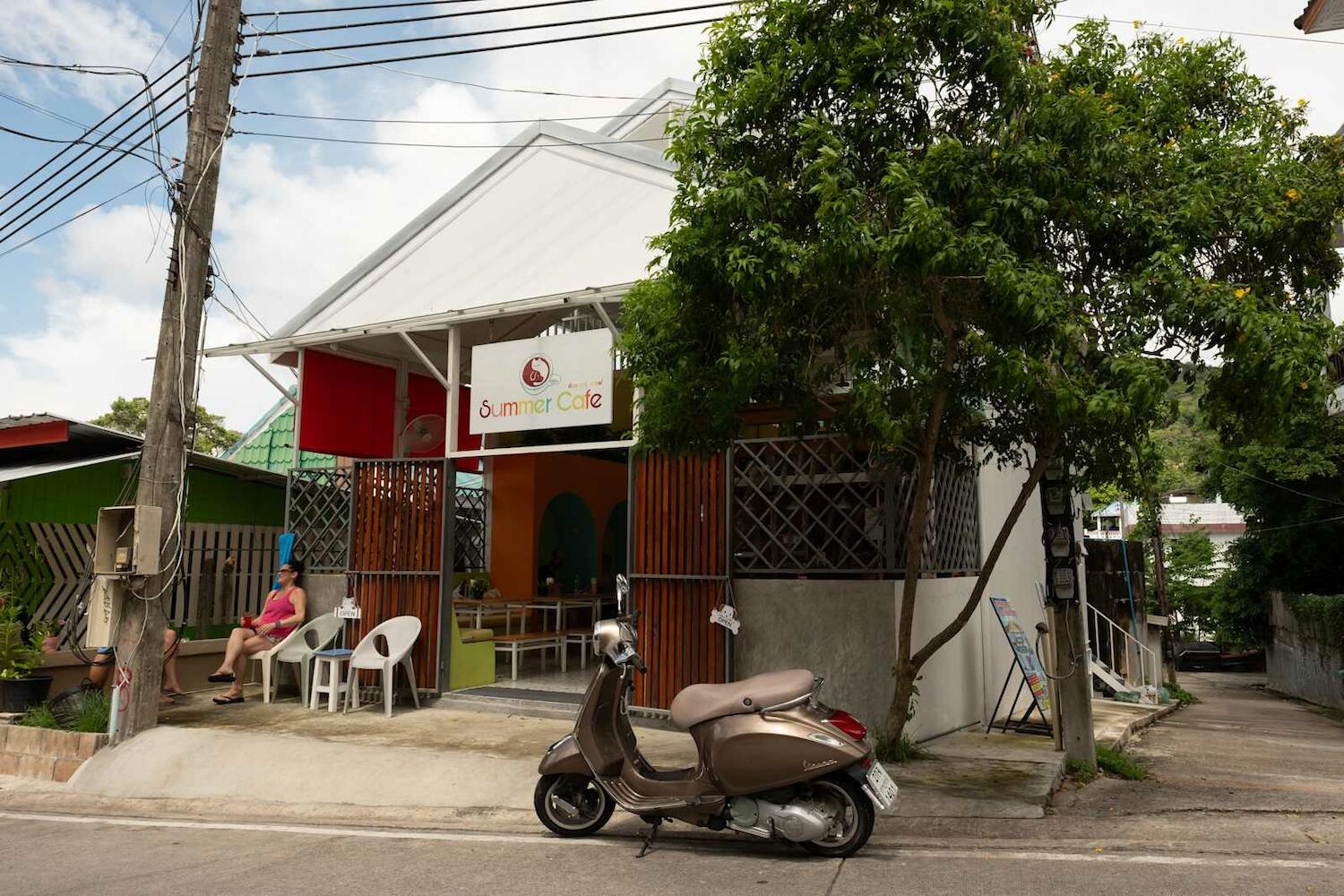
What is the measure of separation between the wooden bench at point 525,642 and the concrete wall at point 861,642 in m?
3.38

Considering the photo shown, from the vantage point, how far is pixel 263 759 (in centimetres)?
744

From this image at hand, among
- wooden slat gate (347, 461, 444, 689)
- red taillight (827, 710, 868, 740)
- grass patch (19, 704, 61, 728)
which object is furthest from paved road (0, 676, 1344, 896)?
wooden slat gate (347, 461, 444, 689)

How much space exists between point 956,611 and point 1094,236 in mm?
4115

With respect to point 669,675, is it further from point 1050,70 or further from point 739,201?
point 1050,70

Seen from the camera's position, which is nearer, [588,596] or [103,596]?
[103,596]

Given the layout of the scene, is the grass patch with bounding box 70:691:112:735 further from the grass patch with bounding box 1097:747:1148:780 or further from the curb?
the curb

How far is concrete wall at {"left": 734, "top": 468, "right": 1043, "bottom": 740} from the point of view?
7.73 m

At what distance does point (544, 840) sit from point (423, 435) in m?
7.39

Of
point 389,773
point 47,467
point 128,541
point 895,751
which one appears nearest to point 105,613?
point 128,541

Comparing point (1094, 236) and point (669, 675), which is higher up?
point (1094, 236)

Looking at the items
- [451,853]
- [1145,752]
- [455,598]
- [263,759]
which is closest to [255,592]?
[455,598]

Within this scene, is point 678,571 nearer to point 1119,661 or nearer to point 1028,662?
point 1028,662

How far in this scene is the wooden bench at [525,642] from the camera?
10.8 metres

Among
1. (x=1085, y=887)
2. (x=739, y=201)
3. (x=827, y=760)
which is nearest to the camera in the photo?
(x=1085, y=887)
